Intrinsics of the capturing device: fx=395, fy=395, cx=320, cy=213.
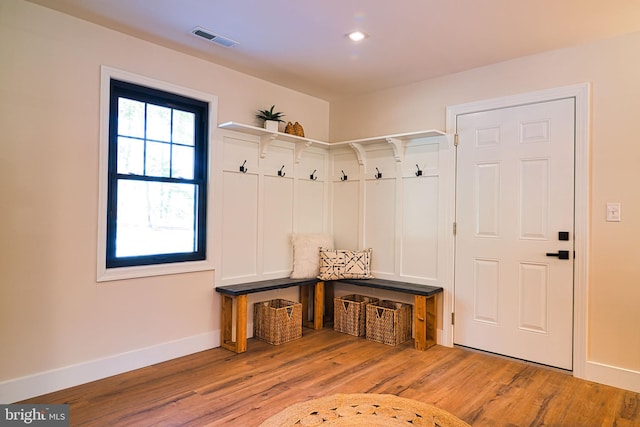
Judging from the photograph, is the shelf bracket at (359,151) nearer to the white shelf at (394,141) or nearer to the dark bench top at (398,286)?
the white shelf at (394,141)

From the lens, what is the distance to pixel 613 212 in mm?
2922

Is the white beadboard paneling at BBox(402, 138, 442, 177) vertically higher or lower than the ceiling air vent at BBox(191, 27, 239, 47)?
lower

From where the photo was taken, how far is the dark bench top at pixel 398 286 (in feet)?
12.0

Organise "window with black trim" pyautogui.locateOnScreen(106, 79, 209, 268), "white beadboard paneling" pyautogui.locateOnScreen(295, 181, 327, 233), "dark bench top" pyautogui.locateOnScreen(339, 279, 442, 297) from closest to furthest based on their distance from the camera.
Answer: "window with black trim" pyautogui.locateOnScreen(106, 79, 209, 268)
"dark bench top" pyautogui.locateOnScreen(339, 279, 442, 297)
"white beadboard paneling" pyautogui.locateOnScreen(295, 181, 327, 233)

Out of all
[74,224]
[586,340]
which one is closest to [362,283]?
[586,340]

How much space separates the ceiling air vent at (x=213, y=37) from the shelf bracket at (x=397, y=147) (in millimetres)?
1749

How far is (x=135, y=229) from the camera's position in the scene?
315 centimetres

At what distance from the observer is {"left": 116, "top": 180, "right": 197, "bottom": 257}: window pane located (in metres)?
3.09

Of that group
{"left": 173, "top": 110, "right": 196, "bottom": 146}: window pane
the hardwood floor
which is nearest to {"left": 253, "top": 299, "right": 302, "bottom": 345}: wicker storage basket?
the hardwood floor

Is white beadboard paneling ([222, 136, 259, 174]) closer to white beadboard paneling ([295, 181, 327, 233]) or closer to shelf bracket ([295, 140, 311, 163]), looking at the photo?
shelf bracket ([295, 140, 311, 163])

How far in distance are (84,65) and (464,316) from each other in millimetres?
3734

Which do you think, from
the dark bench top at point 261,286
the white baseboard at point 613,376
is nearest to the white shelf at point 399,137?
the dark bench top at point 261,286

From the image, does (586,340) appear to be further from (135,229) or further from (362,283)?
(135,229)

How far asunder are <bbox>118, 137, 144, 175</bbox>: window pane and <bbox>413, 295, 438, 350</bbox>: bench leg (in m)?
2.66
